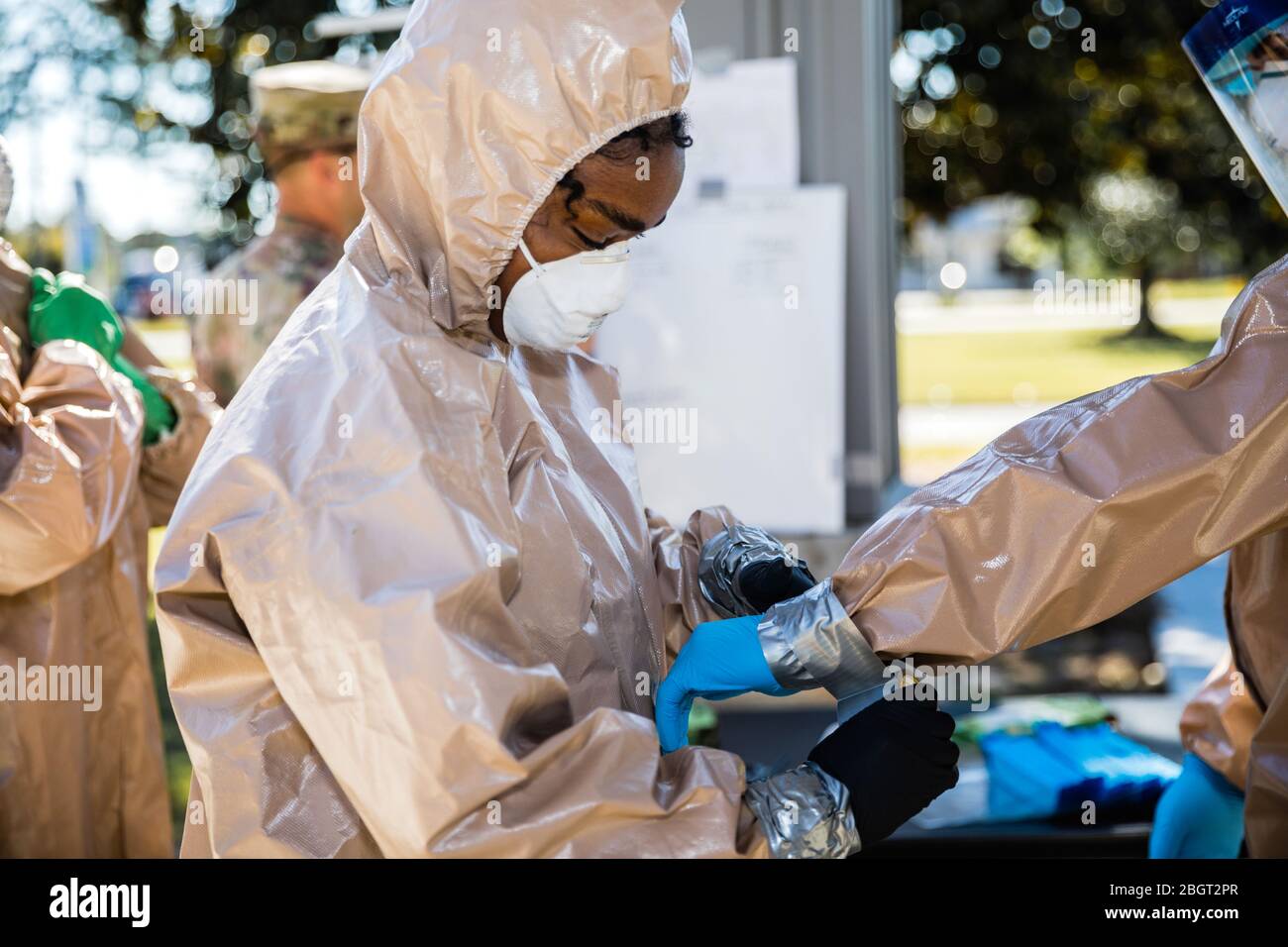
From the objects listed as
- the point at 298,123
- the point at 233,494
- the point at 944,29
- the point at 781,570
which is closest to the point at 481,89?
the point at 233,494

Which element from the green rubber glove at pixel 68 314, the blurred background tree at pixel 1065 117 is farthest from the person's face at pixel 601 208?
the blurred background tree at pixel 1065 117

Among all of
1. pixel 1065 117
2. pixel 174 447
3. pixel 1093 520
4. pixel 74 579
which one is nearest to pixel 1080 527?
pixel 1093 520

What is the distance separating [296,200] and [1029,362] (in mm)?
13389

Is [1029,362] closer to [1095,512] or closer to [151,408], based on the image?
[151,408]

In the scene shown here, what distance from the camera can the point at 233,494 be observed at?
1327 mm

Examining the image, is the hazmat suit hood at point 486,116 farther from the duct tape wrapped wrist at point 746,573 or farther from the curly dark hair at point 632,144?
the duct tape wrapped wrist at point 746,573

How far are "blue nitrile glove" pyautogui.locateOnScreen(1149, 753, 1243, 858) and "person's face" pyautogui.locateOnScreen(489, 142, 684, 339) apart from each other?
1352 millimetres

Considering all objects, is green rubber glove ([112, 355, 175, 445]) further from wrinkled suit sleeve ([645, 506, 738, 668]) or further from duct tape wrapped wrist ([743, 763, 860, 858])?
duct tape wrapped wrist ([743, 763, 860, 858])

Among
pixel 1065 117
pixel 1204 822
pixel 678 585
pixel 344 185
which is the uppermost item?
pixel 1065 117

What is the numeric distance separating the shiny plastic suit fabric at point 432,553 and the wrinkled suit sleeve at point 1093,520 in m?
0.28

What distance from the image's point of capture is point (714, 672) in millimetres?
1575

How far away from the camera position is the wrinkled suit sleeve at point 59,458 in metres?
2.02

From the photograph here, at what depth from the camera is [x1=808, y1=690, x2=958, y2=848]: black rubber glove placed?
→ 55.9 inches

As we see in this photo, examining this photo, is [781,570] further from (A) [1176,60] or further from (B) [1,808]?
(A) [1176,60]
